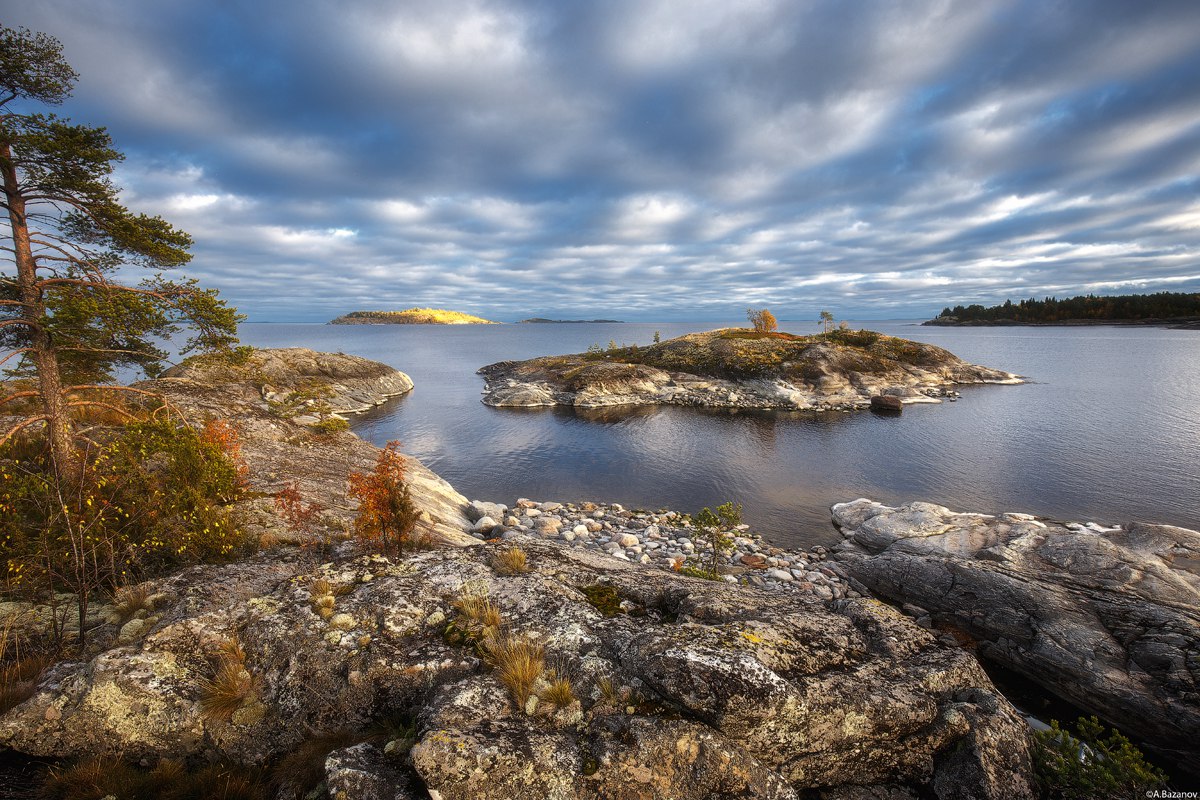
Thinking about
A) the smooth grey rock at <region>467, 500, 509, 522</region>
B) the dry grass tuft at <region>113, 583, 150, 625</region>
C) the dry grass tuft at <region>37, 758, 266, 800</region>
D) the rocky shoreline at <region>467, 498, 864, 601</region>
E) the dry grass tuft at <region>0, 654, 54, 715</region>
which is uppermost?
the dry grass tuft at <region>113, 583, 150, 625</region>

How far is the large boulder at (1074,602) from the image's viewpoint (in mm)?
11312

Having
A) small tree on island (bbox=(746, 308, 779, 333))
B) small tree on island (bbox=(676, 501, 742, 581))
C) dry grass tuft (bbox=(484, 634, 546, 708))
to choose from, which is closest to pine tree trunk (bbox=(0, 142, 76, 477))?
dry grass tuft (bbox=(484, 634, 546, 708))

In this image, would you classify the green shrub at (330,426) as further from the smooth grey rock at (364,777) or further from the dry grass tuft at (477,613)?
the smooth grey rock at (364,777)

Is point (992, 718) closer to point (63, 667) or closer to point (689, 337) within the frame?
point (63, 667)

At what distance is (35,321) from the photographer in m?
9.48

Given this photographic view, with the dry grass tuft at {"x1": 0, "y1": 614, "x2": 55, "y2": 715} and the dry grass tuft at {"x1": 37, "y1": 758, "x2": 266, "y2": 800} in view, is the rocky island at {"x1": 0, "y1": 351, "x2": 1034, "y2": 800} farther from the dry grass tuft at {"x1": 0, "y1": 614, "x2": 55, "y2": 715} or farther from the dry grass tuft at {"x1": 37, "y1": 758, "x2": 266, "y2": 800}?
the dry grass tuft at {"x1": 0, "y1": 614, "x2": 55, "y2": 715}

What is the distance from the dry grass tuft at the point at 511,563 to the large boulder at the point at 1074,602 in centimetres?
1505

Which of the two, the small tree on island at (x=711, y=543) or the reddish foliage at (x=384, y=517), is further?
the small tree on island at (x=711, y=543)

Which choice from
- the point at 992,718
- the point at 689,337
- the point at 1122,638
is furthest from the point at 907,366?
the point at 992,718

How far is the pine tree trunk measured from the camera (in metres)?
9.44

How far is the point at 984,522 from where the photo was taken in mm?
22219

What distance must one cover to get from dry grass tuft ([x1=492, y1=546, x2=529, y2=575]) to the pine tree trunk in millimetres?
9581

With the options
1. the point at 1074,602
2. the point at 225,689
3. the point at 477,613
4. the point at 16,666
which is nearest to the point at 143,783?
the point at 225,689

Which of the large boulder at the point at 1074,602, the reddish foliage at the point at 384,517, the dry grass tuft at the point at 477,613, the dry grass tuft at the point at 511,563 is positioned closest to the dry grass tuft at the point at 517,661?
the dry grass tuft at the point at 477,613
